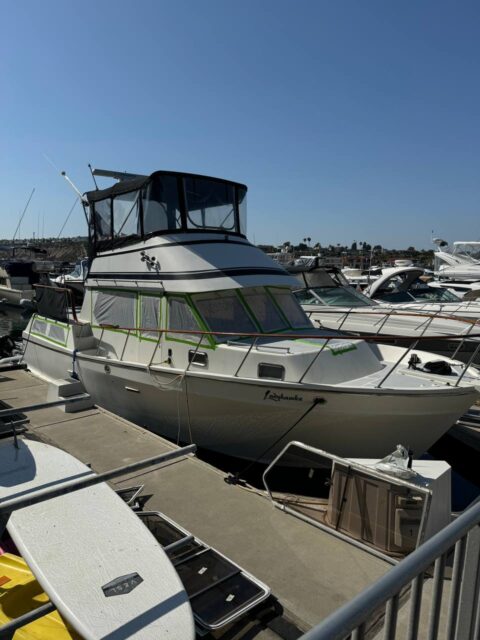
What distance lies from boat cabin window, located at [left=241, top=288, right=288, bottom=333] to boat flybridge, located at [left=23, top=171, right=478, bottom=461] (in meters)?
0.02

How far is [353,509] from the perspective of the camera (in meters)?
4.52

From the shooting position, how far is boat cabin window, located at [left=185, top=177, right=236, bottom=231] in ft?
27.5

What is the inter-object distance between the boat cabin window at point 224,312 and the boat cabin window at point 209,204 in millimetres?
1607

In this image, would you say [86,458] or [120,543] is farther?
[86,458]

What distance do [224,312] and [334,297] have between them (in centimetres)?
696

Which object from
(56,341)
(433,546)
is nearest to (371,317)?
(56,341)

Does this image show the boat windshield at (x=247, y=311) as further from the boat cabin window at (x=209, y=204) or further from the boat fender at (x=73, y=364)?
the boat fender at (x=73, y=364)

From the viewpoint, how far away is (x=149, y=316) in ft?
26.2

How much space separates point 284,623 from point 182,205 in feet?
21.8

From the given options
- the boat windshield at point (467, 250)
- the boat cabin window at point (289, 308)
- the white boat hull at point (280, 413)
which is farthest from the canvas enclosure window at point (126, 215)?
the boat windshield at point (467, 250)

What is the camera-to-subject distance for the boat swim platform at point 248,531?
3.54m

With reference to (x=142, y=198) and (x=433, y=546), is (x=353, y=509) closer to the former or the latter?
(x=433, y=546)

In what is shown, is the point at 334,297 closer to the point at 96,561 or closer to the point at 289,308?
the point at 289,308

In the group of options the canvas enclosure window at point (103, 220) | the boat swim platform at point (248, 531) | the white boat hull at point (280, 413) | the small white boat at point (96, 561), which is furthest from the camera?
the canvas enclosure window at point (103, 220)
